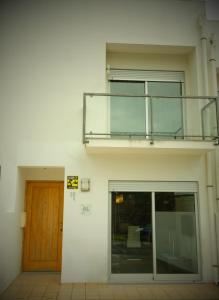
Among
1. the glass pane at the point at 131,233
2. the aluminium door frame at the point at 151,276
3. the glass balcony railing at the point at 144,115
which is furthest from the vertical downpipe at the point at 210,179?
the glass pane at the point at 131,233

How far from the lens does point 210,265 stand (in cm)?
714

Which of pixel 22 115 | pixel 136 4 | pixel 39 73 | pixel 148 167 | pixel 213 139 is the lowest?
pixel 148 167

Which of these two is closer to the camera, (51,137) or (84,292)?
(84,292)

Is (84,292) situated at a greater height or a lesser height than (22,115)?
lesser

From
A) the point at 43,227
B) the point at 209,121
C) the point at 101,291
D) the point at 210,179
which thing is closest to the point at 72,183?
the point at 43,227

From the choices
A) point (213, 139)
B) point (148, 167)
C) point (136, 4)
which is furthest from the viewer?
point (136, 4)

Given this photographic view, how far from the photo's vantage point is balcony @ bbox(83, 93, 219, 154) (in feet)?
22.5

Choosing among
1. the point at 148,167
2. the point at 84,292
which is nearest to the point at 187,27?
the point at 148,167

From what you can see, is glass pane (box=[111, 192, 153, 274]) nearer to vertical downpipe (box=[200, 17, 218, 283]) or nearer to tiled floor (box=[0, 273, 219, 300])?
tiled floor (box=[0, 273, 219, 300])

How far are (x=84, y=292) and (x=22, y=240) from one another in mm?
2369

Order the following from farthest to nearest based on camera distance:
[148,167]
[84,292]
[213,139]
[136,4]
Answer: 1. [136,4]
2. [148,167]
3. [213,139]
4. [84,292]

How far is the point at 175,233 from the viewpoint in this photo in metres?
7.31

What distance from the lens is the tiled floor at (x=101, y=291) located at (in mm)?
5997

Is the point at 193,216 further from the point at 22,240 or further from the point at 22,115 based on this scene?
the point at 22,115
